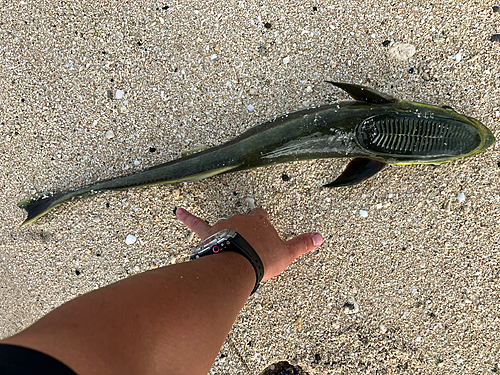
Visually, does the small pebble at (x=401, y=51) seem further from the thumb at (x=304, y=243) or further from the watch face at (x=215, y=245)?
the watch face at (x=215, y=245)

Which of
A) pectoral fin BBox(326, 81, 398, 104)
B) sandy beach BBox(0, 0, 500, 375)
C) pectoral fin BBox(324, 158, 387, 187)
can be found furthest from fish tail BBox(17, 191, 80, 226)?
pectoral fin BBox(326, 81, 398, 104)

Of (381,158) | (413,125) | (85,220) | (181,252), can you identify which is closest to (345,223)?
(381,158)

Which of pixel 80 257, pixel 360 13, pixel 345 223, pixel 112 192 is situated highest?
pixel 360 13

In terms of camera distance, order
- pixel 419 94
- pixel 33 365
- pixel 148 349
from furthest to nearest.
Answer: pixel 419 94, pixel 148 349, pixel 33 365

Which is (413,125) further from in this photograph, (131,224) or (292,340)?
(131,224)

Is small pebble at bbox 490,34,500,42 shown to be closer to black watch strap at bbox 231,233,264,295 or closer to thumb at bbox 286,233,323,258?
thumb at bbox 286,233,323,258

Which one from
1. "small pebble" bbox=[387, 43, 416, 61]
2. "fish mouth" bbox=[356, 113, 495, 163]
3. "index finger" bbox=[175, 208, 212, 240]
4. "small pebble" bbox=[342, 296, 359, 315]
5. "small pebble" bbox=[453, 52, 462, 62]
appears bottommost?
"small pebble" bbox=[342, 296, 359, 315]

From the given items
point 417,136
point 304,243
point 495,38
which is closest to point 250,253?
point 304,243
